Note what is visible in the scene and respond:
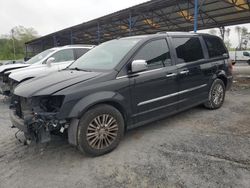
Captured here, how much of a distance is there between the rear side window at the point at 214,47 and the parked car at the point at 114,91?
0.17 metres

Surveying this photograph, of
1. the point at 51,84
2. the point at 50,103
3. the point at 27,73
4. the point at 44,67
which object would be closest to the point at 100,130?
the point at 50,103

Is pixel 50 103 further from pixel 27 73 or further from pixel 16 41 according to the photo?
pixel 16 41

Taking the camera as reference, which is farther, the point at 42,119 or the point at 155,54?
the point at 155,54

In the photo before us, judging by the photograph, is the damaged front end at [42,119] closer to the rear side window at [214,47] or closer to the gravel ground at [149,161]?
the gravel ground at [149,161]

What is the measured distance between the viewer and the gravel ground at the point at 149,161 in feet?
8.43

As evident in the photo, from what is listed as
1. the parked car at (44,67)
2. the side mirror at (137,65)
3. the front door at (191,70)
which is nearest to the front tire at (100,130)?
the side mirror at (137,65)

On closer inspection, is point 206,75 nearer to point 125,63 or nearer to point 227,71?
point 227,71

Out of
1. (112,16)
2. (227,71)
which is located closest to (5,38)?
(112,16)

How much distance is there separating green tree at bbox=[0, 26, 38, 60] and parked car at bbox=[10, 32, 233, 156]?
62343mm

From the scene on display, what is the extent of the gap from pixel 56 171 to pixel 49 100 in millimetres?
956

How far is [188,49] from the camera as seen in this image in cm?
449

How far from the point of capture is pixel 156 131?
13.4ft

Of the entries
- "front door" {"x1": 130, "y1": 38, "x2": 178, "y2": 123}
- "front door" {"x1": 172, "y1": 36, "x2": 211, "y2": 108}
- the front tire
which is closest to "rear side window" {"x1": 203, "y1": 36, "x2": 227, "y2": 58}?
"front door" {"x1": 172, "y1": 36, "x2": 211, "y2": 108}

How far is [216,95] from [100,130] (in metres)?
3.34
